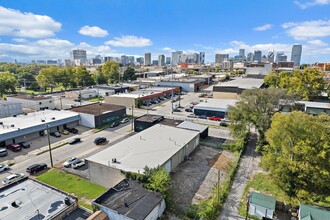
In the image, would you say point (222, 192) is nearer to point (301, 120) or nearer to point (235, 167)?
point (235, 167)

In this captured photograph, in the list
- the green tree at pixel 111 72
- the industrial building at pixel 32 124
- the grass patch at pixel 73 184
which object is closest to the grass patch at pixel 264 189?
the grass patch at pixel 73 184

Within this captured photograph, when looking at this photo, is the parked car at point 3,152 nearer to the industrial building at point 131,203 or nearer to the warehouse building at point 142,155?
the warehouse building at point 142,155

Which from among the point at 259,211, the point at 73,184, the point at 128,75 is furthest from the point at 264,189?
the point at 128,75

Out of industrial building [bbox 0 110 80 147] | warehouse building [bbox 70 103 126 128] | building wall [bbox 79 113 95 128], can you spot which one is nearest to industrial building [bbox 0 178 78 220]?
industrial building [bbox 0 110 80 147]

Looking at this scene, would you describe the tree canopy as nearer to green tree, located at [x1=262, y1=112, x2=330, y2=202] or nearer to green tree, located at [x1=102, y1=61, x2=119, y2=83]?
green tree, located at [x1=262, y1=112, x2=330, y2=202]

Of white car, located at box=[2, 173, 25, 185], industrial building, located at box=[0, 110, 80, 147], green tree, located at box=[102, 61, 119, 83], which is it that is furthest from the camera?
green tree, located at box=[102, 61, 119, 83]

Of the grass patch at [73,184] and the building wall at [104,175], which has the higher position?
the building wall at [104,175]

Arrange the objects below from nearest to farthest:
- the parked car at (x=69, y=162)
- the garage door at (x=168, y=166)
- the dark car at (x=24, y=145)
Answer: the garage door at (x=168, y=166)
the parked car at (x=69, y=162)
the dark car at (x=24, y=145)
